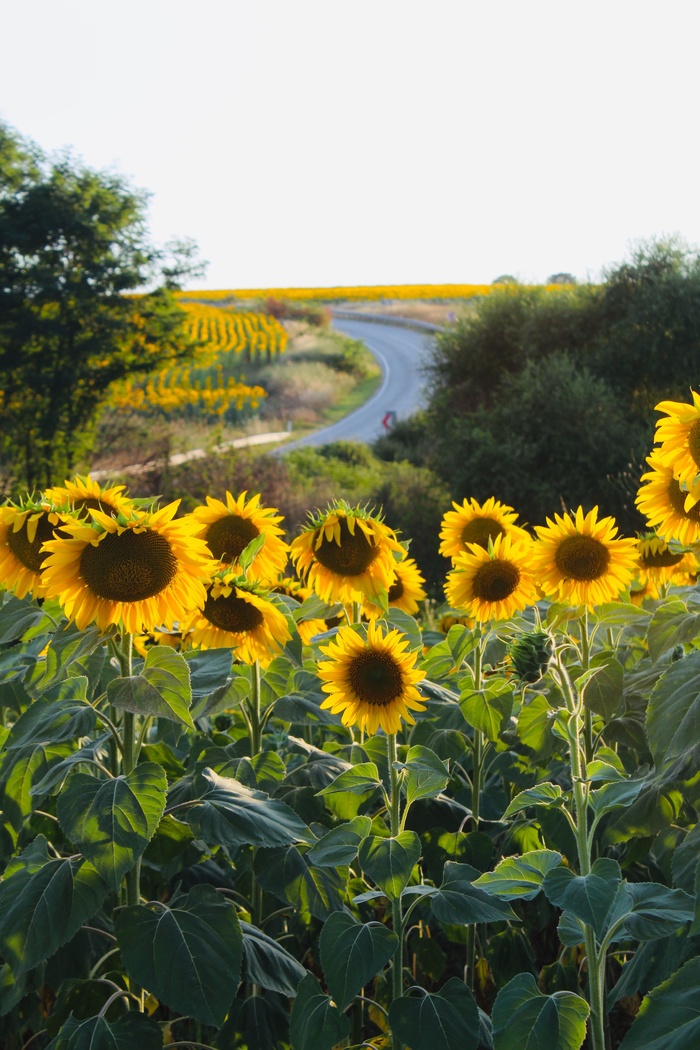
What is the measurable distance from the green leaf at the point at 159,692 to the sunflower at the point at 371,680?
0.49 m

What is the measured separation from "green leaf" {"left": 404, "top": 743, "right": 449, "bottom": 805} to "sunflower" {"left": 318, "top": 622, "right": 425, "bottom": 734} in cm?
15

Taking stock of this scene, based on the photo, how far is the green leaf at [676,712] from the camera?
176 centimetres

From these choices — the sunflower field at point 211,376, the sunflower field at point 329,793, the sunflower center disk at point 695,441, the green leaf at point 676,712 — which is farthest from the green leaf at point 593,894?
the sunflower field at point 211,376

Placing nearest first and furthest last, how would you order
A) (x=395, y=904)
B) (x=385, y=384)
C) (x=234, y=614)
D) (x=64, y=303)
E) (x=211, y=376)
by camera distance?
(x=395, y=904)
(x=234, y=614)
(x=64, y=303)
(x=211, y=376)
(x=385, y=384)

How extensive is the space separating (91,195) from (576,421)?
380 inches

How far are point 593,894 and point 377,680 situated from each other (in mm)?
784

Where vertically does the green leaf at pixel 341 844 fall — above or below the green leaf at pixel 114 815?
below

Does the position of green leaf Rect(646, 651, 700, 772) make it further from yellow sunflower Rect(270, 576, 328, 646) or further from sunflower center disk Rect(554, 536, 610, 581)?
yellow sunflower Rect(270, 576, 328, 646)

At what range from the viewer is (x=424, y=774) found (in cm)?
214

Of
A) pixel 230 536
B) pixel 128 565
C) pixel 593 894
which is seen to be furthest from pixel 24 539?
pixel 593 894

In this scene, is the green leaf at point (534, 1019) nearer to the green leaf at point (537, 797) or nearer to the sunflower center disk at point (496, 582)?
the green leaf at point (537, 797)

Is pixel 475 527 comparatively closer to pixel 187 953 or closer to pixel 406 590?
pixel 406 590

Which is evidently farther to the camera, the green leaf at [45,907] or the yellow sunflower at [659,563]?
the yellow sunflower at [659,563]

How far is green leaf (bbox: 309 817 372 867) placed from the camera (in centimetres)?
200
